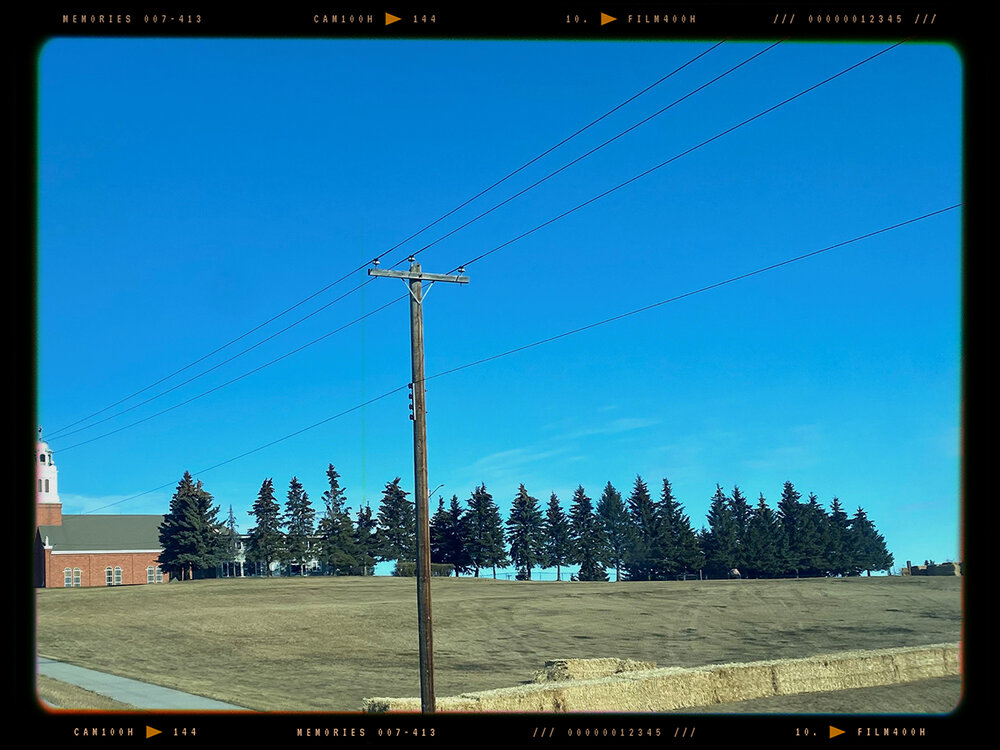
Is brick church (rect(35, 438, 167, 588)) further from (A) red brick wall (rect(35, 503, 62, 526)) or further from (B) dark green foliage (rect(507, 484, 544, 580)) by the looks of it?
(B) dark green foliage (rect(507, 484, 544, 580))

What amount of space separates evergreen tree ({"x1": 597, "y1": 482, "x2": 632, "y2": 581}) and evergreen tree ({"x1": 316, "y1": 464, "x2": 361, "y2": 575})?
36033 mm

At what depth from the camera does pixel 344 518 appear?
413 feet

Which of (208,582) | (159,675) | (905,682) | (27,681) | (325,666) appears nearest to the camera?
(27,681)

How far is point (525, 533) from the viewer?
436ft

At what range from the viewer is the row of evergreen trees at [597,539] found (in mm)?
123062

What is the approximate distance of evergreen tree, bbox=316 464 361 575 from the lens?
123000mm

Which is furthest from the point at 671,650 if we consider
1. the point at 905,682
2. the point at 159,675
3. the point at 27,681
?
the point at 27,681

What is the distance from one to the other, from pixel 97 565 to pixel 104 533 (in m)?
4.88

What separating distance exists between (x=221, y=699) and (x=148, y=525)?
11278cm

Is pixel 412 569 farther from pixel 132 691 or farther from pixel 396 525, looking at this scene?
pixel 132 691

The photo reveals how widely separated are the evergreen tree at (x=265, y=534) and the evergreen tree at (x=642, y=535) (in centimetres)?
4923

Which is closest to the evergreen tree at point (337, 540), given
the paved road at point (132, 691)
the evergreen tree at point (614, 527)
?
the evergreen tree at point (614, 527)

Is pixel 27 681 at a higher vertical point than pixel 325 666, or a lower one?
higher
